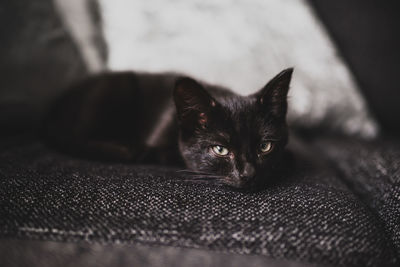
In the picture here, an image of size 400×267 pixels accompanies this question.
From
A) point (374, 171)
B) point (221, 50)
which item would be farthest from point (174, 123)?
point (374, 171)

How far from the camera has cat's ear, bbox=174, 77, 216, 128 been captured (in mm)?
836

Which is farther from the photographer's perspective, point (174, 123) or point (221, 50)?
point (221, 50)

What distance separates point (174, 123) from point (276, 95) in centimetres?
40

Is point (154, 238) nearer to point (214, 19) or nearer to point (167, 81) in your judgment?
point (167, 81)

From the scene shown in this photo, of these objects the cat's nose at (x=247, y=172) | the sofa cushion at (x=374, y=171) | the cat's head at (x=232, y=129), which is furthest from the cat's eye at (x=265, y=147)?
the sofa cushion at (x=374, y=171)

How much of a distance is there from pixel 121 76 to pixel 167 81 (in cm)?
19

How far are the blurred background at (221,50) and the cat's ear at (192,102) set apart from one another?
36 cm

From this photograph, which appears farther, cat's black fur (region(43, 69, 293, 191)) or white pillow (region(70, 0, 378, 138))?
white pillow (region(70, 0, 378, 138))

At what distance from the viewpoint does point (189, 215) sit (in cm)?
61

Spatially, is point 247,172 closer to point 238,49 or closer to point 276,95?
point 276,95

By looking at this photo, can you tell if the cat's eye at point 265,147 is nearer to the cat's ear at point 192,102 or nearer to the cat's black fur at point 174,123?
the cat's black fur at point 174,123

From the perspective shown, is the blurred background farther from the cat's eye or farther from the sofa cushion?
the cat's eye

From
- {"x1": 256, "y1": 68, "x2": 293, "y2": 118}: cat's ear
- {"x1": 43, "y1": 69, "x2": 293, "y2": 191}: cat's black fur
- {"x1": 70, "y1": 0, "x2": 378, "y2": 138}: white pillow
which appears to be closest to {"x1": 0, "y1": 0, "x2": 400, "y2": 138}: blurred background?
{"x1": 70, "y1": 0, "x2": 378, "y2": 138}: white pillow

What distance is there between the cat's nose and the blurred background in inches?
20.6
